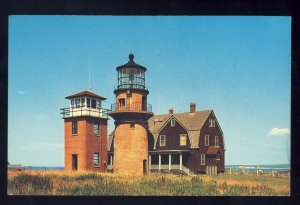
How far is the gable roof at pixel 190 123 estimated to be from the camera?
3017 cm

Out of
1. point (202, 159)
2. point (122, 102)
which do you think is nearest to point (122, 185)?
point (122, 102)

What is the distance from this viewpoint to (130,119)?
25.7m

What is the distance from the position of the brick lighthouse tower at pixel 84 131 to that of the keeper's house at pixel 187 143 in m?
3.70

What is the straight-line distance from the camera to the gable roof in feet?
99.0

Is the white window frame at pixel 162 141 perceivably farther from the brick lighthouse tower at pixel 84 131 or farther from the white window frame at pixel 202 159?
the brick lighthouse tower at pixel 84 131

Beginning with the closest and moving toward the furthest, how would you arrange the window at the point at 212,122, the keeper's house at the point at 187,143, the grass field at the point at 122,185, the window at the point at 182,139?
the grass field at the point at 122,185 → the keeper's house at the point at 187,143 → the window at the point at 182,139 → the window at the point at 212,122

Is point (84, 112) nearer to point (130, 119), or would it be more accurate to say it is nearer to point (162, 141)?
point (130, 119)

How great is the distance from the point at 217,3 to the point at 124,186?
12187 millimetres

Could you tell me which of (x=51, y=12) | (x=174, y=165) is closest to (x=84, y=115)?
(x=174, y=165)

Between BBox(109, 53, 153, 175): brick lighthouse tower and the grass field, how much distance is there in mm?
1757

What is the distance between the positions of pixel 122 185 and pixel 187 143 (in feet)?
31.7

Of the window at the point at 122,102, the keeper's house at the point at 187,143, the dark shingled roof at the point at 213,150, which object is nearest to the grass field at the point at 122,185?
the window at the point at 122,102

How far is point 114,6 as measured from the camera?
44.3 ft
